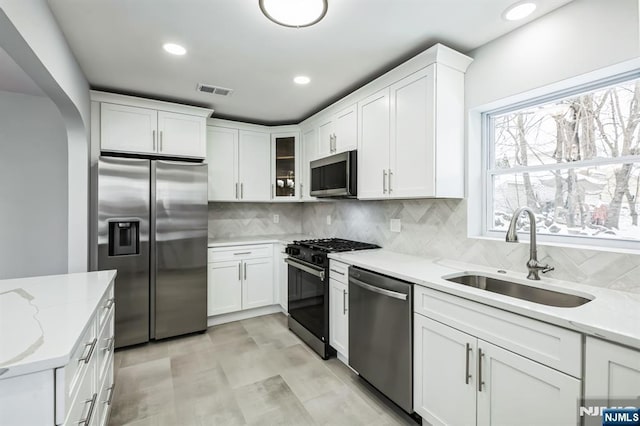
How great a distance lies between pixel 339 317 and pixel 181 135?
2492 mm

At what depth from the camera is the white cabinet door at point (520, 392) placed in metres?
1.15

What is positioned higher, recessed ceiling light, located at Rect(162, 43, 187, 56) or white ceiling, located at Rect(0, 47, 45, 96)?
recessed ceiling light, located at Rect(162, 43, 187, 56)

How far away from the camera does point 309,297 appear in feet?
9.37

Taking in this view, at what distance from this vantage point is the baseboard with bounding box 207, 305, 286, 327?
3.45 metres

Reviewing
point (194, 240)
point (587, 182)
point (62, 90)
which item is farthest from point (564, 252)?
point (62, 90)

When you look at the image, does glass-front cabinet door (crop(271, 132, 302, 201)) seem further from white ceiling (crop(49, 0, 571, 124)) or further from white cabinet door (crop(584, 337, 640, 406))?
white cabinet door (crop(584, 337, 640, 406))

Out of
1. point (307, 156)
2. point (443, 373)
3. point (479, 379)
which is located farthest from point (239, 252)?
point (479, 379)

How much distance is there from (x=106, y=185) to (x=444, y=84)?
9.72 feet

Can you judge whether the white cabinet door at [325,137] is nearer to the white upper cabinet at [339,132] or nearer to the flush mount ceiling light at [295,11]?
the white upper cabinet at [339,132]

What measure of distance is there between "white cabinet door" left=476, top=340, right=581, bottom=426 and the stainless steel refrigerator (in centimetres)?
267

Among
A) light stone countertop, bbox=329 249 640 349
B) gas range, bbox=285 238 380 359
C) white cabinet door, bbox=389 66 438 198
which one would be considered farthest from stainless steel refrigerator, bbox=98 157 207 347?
white cabinet door, bbox=389 66 438 198

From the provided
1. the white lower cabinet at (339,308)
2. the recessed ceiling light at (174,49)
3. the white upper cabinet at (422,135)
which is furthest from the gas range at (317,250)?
the recessed ceiling light at (174,49)

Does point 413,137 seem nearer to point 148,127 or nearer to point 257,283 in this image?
point 257,283

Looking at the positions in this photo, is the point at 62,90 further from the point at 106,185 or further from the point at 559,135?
the point at 559,135
